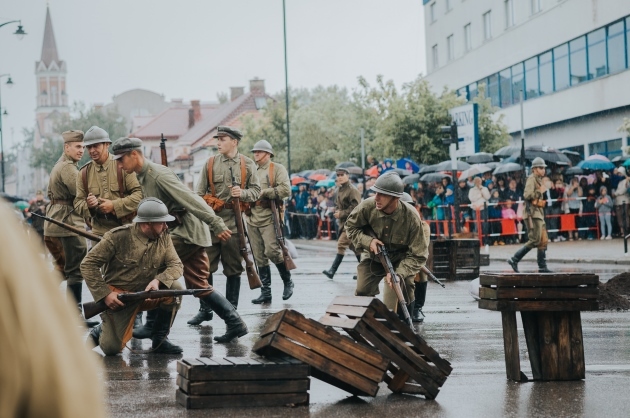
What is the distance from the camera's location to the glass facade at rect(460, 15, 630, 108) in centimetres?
3859

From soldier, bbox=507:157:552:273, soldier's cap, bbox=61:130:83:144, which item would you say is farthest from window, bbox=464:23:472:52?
soldier's cap, bbox=61:130:83:144

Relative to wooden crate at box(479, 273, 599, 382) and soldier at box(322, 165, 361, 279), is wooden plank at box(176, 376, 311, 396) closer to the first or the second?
wooden crate at box(479, 273, 599, 382)

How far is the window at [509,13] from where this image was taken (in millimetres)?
48500

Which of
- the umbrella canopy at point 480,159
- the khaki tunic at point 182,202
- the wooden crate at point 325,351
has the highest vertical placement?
the umbrella canopy at point 480,159

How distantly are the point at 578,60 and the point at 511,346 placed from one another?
35.7 meters

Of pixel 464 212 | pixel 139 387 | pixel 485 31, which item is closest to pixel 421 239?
pixel 139 387

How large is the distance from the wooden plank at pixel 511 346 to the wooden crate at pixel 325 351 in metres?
1.18

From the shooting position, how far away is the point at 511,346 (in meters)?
8.02

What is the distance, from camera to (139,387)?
7.93m

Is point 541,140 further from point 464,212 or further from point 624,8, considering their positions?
point 464,212

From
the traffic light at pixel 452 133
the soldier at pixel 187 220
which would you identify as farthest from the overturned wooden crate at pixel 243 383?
the traffic light at pixel 452 133

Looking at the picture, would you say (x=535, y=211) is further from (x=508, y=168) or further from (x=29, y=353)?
(x=29, y=353)

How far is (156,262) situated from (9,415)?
8.19 m

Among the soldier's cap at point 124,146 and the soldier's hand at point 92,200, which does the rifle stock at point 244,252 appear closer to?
the soldier's hand at point 92,200
